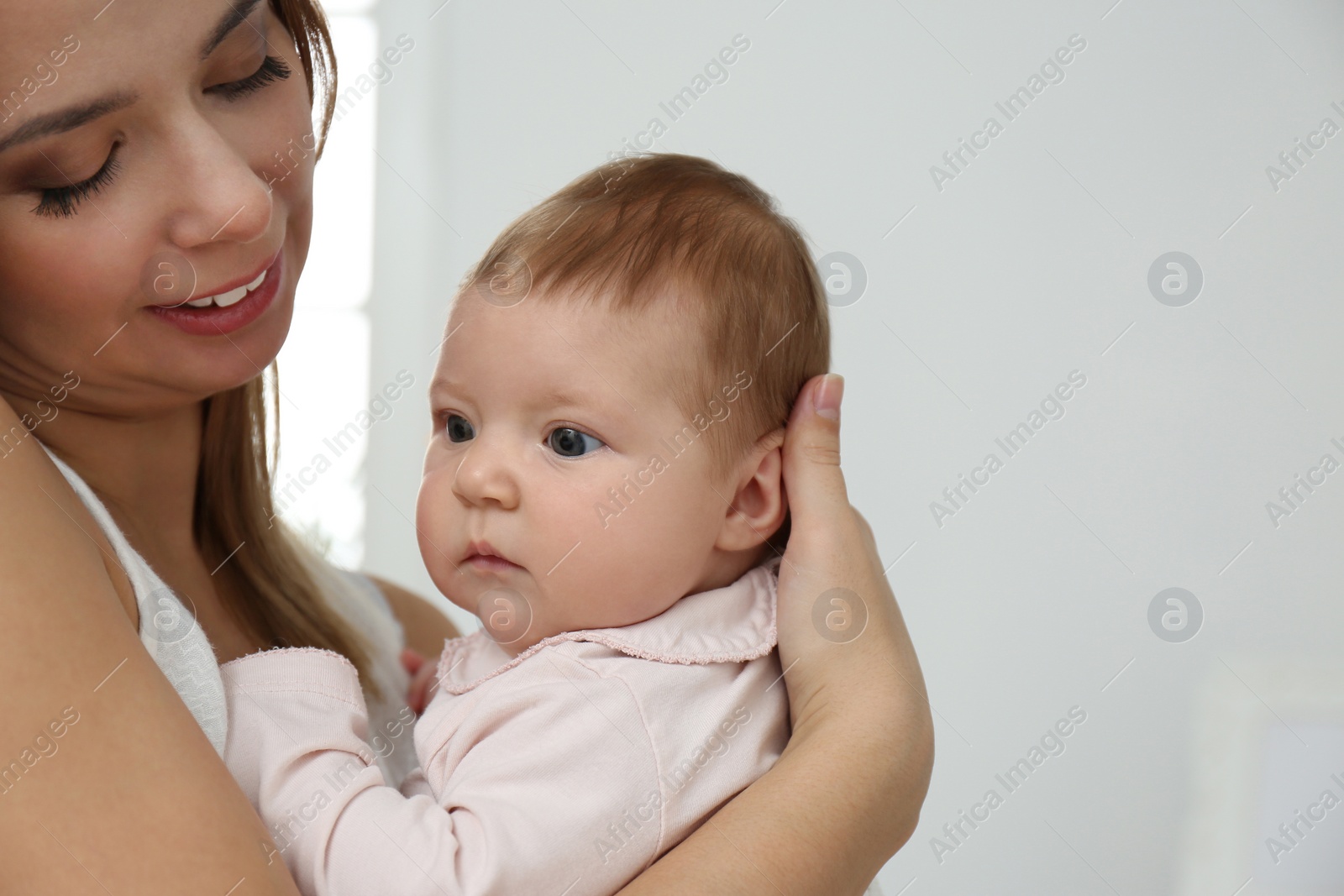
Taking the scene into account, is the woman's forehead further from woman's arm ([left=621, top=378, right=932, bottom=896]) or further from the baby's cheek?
woman's arm ([left=621, top=378, right=932, bottom=896])

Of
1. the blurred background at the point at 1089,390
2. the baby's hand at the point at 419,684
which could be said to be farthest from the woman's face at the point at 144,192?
the blurred background at the point at 1089,390

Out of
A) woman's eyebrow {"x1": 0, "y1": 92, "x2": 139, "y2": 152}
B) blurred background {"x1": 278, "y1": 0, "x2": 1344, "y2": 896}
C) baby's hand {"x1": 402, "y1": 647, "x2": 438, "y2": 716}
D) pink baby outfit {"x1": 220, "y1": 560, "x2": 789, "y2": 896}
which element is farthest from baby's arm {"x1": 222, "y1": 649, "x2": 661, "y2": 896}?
blurred background {"x1": 278, "y1": 0, "x2": 1344, "y2": 896}

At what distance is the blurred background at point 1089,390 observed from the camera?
8.17 ft

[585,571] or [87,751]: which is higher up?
[585,571]

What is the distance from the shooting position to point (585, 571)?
94cm

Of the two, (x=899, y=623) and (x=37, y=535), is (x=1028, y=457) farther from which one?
(x=37, y=535)

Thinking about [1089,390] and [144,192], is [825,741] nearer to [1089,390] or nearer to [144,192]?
[144,192]

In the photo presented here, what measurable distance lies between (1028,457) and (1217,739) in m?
0.77

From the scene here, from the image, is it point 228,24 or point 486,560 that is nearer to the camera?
point 228,24

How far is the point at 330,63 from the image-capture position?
1.17 meters

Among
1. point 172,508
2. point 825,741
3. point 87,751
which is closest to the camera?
point 87,751

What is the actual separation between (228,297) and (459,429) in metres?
0.23

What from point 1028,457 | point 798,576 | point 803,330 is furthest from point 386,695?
point 1028,457

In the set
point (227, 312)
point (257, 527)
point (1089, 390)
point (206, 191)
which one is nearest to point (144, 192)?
point (206, 191)
